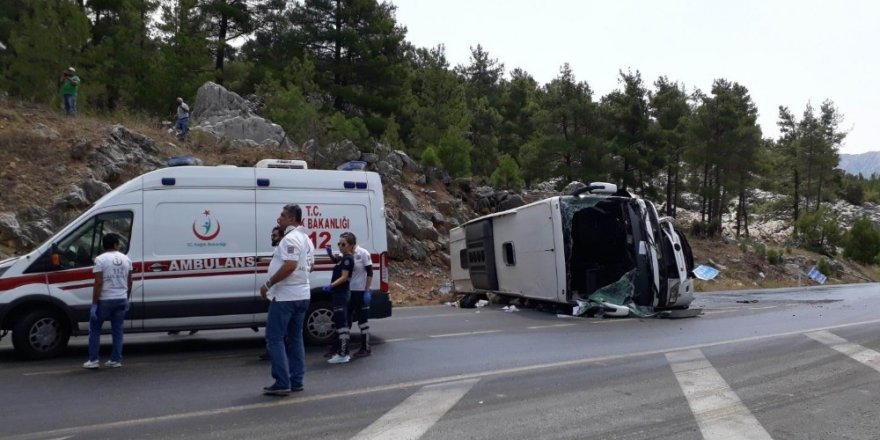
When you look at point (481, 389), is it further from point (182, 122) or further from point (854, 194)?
point (854, 194)

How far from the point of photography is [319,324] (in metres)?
10.6

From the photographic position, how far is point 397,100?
3572cm

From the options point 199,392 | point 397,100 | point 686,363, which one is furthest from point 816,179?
point 199,392

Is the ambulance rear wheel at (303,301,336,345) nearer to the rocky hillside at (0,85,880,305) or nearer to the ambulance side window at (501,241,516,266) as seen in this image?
the ambulance side window at (501,241,516,266)

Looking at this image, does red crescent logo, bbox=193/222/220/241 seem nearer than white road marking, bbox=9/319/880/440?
No

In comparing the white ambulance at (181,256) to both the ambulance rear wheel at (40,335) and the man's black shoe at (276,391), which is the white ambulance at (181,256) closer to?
the ambulance rear wheel at (40,335)

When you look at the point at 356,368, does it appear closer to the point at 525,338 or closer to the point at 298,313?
the point at 298,313

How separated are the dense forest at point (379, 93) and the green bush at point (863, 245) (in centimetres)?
256

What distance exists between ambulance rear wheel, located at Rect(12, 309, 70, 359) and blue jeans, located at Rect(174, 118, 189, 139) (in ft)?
53.1

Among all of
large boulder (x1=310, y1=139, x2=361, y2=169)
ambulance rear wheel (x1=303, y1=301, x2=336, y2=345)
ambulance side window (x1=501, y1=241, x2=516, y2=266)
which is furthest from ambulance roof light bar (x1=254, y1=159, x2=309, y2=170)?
large boulder (x1=310, y1=139, x2=361, y2=169)

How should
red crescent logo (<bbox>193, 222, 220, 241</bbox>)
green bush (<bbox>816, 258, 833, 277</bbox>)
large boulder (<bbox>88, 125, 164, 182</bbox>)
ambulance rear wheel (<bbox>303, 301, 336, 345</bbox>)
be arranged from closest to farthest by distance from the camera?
red crescent logo (<bbox>193, 222, 220, 241</bbox>)
ambulance rear wheel (<bbox>303, 301, 336, 345</bbox>)
large boulder (<bbox>88, 125, 164, 182</bbox>)
green bush (<bbox>816, 258, 833, 277</bbox>)

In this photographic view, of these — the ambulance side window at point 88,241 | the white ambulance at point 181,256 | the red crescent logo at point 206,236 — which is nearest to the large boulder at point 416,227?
the white ambulance at point 181,256

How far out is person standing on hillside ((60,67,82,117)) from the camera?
22078 millimetres

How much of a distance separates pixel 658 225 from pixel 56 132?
17065 mm
